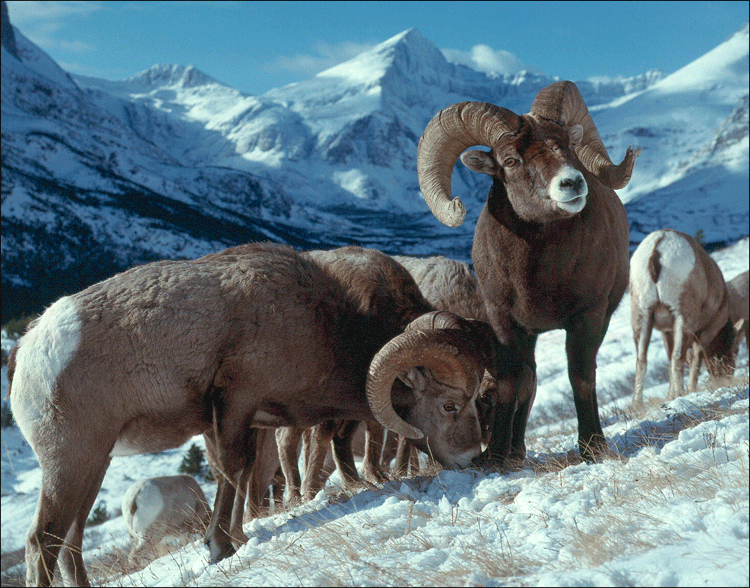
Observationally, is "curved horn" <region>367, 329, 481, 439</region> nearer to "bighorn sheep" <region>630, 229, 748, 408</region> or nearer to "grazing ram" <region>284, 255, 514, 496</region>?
"grazing ram" <region>284, 255, 514, 496</region>

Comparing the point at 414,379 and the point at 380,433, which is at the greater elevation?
the point at 414,379

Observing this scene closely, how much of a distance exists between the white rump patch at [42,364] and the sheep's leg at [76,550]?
0.66 m

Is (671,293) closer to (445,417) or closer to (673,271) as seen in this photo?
(673,271)

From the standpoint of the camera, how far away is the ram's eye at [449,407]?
213 inches

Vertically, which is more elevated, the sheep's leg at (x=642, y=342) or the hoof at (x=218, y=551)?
the sheep's leg at (x=642, y=342)

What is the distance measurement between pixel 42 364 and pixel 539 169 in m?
3.94

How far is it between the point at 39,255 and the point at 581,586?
6067 centimetres

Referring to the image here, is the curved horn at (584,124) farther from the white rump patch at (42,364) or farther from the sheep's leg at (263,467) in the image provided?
the sheep's leg at (263,467)

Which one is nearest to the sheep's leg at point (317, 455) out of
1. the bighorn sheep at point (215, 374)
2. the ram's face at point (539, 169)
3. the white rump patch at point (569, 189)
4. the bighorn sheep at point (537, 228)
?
the bighorn sheep at point (215, 374)

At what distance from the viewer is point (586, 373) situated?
4.96 m

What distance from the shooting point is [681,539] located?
2758mm

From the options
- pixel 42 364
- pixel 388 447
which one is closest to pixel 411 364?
A: pixel 42 364

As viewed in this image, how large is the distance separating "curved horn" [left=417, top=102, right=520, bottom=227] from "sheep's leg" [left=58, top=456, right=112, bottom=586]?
11.1 ft

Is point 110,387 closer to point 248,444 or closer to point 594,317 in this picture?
point 248,444
